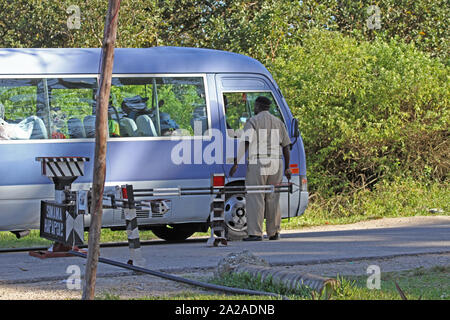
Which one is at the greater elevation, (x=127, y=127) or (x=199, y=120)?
(x=199, y=120)

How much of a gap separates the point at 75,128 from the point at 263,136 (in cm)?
294

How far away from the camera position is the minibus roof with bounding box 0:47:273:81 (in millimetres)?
13039

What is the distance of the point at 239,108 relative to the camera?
46.6 feet

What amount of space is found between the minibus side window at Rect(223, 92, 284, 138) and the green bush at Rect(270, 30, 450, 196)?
23.4ft

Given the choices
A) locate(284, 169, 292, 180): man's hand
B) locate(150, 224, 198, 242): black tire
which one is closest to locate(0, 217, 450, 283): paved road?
locate(284, 169, 292, 180): man's hand

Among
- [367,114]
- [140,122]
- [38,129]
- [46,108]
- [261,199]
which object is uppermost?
[367,114]

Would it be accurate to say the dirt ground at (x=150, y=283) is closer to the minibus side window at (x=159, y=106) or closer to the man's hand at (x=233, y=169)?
the man's hand at (x=233, y=169)

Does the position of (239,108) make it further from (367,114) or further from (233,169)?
(367,114)

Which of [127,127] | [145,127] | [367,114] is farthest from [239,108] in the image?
[367,114]

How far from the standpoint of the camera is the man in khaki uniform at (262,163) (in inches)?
501

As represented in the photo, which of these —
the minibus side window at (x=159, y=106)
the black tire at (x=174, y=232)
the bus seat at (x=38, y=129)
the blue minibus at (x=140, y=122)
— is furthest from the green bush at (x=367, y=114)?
the bus seat at (x=38, y=129)

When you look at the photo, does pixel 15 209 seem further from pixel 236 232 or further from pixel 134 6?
pixel 134 6

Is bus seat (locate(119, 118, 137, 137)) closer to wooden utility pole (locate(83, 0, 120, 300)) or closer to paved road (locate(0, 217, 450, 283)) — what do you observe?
paved road (locate(0, 217, 450, 283))
